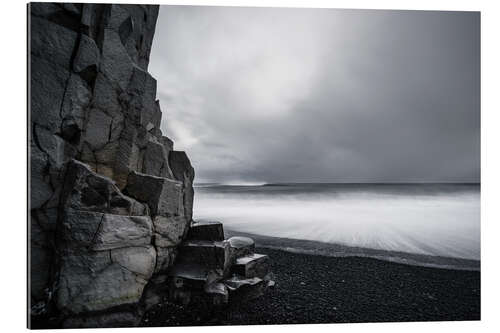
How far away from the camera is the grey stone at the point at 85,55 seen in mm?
3355

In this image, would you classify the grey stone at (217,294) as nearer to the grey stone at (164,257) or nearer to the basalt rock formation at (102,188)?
the basalt rock formation at (102,188)

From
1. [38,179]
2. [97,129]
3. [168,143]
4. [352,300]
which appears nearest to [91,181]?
[38,179]

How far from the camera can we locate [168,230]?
155 inches

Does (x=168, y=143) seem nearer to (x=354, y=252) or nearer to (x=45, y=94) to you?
(x=45, y=94)

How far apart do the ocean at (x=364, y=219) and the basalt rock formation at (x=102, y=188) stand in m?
1.56

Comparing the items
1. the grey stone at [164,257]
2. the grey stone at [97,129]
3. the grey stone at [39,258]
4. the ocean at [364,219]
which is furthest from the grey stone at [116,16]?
the grey stone at [164,257]

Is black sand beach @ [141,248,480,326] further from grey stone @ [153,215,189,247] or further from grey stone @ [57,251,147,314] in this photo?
grey stone @ [153,215,189,247]

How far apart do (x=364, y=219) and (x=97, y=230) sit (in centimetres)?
755

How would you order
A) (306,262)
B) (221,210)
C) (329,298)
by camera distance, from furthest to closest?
(221,210)
(306,262)
(329,298)

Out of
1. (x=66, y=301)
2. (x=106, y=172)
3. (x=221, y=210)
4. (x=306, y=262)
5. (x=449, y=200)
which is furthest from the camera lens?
(x=221, y=210)
